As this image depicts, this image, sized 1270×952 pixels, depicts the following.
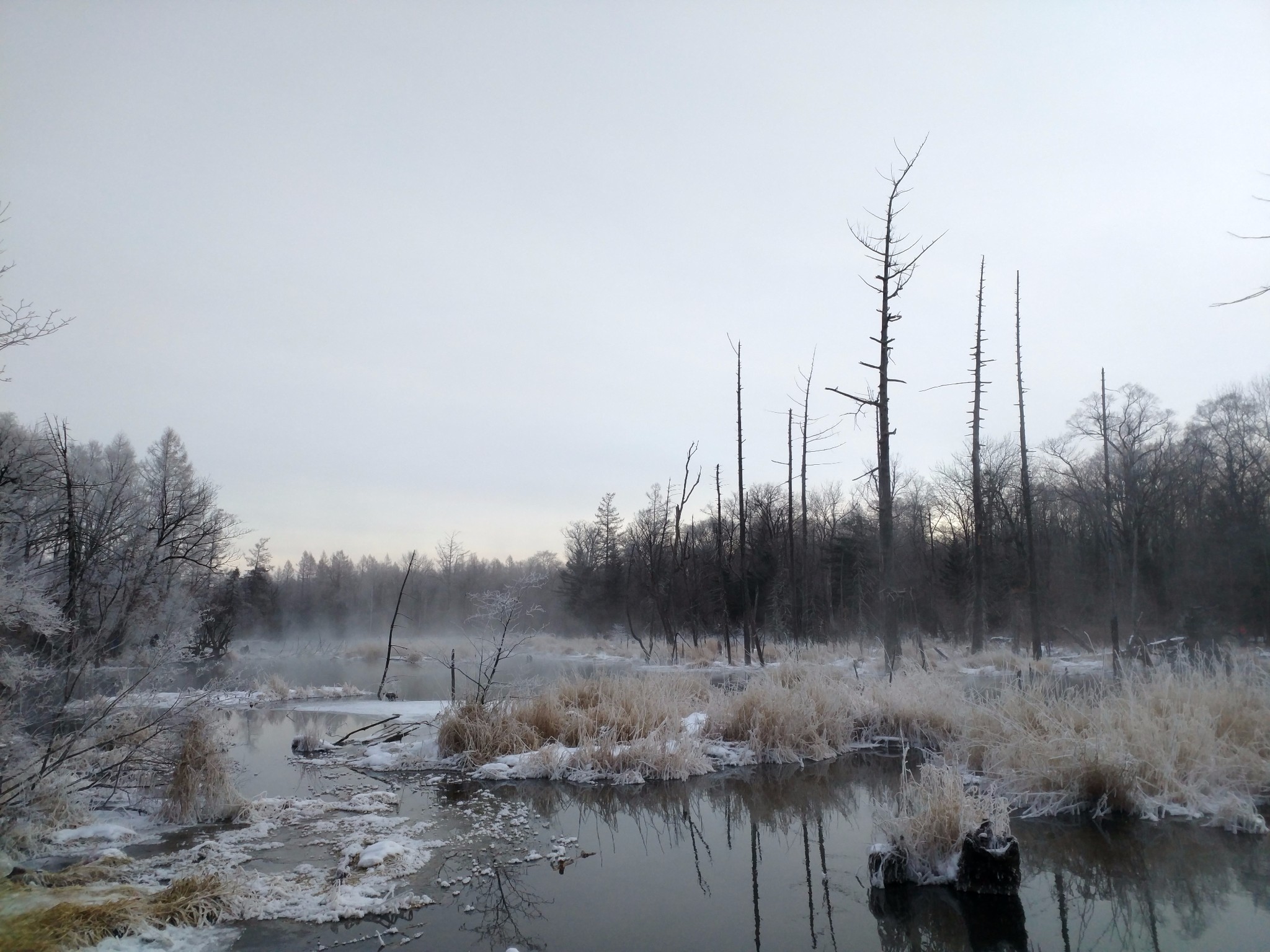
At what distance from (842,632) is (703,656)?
9.94 m

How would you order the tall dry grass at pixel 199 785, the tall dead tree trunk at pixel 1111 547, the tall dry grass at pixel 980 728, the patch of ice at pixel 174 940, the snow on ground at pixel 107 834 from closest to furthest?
the patch of ice at pixel 174 940
the snow on ground at pixel 107 834
the tall dry grass at pixel 980 728
the tall dry grass at pixel 199 785
the tall dead tree trunk at pixel 1111 547

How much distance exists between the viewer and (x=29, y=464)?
12656 millimetres

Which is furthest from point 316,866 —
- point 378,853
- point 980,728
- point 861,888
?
point 980,728

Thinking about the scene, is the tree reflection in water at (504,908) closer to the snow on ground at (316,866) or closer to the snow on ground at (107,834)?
the snow on ground at (316,866)

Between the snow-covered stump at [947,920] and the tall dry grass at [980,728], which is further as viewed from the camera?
the tall dry grass at [980,728]

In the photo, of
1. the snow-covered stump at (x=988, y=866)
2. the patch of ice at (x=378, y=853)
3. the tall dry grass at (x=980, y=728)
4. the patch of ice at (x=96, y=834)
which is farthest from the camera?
the tall dry grass at (x=980, y=728)

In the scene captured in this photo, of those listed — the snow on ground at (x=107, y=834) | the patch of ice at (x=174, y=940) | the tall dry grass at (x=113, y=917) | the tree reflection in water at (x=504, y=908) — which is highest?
the tall dry grass at (x=113, y=917)

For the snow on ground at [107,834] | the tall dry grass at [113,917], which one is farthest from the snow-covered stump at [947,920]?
the snow on ground at [107,834]

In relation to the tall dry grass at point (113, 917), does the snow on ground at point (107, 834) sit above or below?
below

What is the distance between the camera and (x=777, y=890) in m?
5.29

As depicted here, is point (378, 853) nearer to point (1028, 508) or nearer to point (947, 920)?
point (947, 920)

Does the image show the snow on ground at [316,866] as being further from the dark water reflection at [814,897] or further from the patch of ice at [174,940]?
the dark water reflection at [814,897]

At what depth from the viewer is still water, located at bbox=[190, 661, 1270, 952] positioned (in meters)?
4.41

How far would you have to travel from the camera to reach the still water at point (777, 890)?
14.5 ft
